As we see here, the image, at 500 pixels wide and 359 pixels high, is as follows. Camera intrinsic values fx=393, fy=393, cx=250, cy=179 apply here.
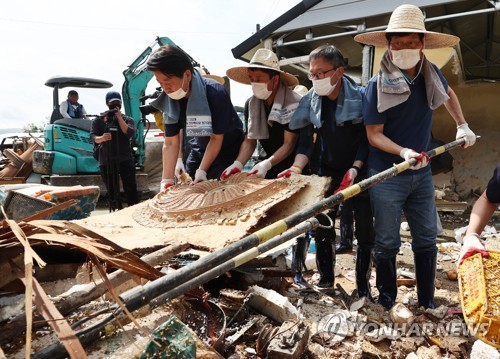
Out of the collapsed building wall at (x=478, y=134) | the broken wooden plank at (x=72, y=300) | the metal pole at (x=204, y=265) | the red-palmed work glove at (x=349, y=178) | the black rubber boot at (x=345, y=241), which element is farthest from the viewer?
the collapsed building wall at (x=478, y=134)

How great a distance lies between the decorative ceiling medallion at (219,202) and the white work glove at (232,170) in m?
0.10

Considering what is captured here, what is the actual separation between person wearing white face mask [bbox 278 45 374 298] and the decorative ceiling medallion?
0.21 meters

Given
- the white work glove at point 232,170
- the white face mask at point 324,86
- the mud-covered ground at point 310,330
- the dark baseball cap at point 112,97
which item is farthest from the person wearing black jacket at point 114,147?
the mud-covered ground at point 310,330

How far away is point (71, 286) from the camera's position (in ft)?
6.42

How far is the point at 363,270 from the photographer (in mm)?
2939

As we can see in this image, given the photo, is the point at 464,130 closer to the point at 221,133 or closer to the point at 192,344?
the point at 221,133

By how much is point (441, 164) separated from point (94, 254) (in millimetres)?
7305

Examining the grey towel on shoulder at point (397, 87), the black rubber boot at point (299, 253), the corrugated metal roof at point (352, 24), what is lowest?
the black rubber boot at point (299, 253)

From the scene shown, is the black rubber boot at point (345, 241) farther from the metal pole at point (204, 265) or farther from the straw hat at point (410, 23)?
the metal pole at point (204, 265)

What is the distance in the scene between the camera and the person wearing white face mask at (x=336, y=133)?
2723mm

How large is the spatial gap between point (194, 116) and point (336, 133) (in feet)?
3.40

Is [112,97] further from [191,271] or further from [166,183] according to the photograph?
[191,271]

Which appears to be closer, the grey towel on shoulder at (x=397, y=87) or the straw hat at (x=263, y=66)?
the grey towel on shoulder at (x=397, y=87)

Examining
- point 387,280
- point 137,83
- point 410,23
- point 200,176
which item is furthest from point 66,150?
point 410,23
